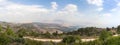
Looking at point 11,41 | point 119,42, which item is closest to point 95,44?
point 119,42

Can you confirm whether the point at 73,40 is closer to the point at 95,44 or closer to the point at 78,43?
the point at 78,43

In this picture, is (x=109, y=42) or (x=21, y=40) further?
(x=21, y=40)

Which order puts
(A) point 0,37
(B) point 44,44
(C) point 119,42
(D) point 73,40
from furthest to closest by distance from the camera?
1. (D) point 73,40
2. (A) point 0,37
3. (B) point 44,44
4. (C) point 119,42

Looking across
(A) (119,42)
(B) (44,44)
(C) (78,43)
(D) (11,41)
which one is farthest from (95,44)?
(D) (11,41)

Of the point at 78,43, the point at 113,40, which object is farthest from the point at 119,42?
the point at 78,43

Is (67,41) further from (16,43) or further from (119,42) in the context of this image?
(119,42)

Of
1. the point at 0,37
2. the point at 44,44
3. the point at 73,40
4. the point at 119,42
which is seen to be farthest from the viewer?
the point at 73,40

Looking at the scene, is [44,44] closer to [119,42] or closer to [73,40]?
[73,40]

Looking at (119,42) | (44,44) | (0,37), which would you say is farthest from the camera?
(0,37)

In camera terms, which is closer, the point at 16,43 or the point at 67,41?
the point at 16,43
